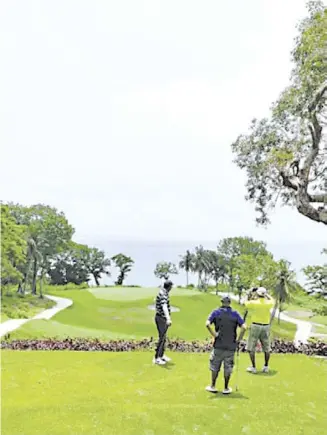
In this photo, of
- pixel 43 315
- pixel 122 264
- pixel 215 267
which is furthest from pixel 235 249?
pixel 43 315

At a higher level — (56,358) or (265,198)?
(265,198)

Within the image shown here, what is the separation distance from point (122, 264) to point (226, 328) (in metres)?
50.4

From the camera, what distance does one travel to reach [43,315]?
27016mm

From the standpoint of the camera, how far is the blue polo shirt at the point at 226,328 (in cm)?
687

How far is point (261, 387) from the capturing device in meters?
7.48

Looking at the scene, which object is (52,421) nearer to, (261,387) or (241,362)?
(261,387)

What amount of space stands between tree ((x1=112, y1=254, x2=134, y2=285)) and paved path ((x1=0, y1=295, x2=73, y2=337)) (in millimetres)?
20772

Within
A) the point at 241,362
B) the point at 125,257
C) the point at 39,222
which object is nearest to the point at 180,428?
the point at 241,362

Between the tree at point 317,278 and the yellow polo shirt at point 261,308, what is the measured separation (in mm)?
4546

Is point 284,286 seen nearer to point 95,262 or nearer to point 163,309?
point 163,309

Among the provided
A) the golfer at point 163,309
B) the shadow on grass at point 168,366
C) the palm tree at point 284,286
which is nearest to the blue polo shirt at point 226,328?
the golfer at point 163,309

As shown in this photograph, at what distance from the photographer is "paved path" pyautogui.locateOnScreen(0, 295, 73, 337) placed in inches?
729

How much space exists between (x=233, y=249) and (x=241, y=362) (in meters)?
47.3

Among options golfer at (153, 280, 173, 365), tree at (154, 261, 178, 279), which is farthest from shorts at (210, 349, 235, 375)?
tree at (154, 261, 178, 279)
